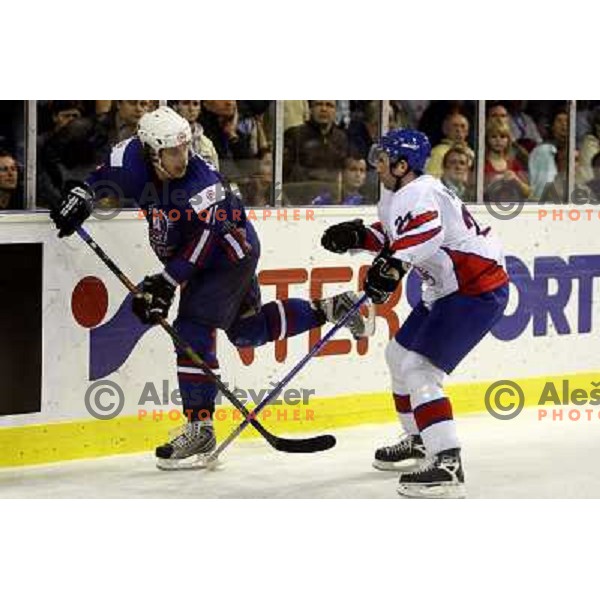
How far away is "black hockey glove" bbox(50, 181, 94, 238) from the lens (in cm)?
523

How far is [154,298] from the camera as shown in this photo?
528 cm

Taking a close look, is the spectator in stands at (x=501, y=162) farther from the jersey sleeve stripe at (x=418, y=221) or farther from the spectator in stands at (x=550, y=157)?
the jersey sleeve stripe at (x=418, y=221)

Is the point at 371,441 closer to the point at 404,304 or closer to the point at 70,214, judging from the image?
the point at 404,304

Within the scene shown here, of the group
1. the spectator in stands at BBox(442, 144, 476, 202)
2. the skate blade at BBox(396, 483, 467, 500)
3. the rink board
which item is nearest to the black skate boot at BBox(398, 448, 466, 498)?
the skate blade at BBox(396, 483, 467, 500)

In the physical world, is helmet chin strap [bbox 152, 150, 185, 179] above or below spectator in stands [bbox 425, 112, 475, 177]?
below

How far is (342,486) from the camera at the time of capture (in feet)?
17.2

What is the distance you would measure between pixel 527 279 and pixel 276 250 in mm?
741

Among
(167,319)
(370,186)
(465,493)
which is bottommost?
(465,493)

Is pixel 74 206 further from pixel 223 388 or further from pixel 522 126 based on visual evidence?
pixel 522 126

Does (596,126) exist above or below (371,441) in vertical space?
above

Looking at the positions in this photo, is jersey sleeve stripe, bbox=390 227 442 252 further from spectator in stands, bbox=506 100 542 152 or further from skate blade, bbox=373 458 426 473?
spectator in stands, bbox=506 100 542 152

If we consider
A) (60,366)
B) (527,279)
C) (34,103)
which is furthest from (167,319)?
(527,279)

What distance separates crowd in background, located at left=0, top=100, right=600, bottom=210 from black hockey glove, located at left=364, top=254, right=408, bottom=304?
0.72 ft

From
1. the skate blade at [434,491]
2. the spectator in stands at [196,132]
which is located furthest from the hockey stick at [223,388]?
the spectator in stands at [196,132]
